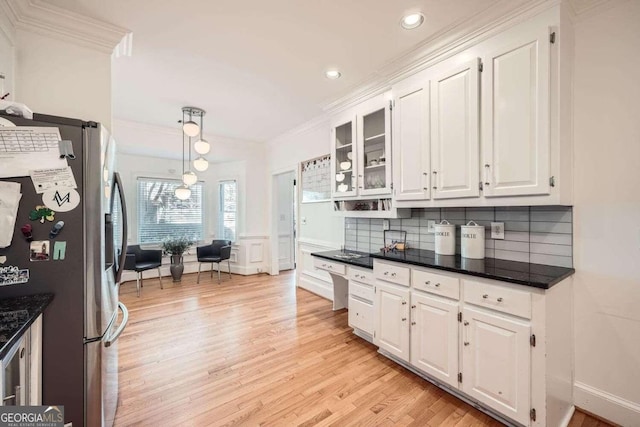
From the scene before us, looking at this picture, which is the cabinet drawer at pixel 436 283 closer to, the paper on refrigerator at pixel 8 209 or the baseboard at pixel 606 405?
the baseboard at pixel 606 405

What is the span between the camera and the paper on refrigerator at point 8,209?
1246mm

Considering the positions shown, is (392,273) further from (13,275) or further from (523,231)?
(13,275)

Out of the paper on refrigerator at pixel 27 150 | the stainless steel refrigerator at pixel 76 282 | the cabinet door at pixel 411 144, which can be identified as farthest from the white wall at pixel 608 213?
the paper on refrigerator at pixel 27 150

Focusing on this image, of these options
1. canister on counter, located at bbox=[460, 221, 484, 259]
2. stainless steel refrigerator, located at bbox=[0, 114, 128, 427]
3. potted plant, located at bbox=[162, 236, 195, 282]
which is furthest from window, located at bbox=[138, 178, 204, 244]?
canister on counter, located at bbox=[460, 221, 484, 259]

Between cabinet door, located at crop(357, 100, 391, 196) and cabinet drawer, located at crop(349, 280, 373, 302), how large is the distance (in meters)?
0.98

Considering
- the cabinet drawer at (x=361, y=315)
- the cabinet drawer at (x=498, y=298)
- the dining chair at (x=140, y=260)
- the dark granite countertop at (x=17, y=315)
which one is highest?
the dark granite countertop at (x=17, y=315)

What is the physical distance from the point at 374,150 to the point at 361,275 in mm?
1359

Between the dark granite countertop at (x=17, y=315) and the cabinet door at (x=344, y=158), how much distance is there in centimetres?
263

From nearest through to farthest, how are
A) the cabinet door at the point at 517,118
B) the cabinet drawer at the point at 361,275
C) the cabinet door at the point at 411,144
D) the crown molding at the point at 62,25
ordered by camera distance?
the cabinet door at the point at 517,118 → the crown molding at the point at 62,25 → the cabinet door at the point at 411,144 → the cabinet drawer at the point at 361,275

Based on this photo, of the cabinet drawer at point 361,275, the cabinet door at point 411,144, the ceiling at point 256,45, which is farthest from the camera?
the cabinet drawer at point 361,275

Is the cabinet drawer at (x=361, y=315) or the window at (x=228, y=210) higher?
the window at (x=228, y=210)

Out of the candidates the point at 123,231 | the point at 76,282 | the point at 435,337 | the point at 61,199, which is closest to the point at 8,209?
the point at 61,199

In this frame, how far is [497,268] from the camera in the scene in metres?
1.89

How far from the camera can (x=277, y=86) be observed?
3137mm
